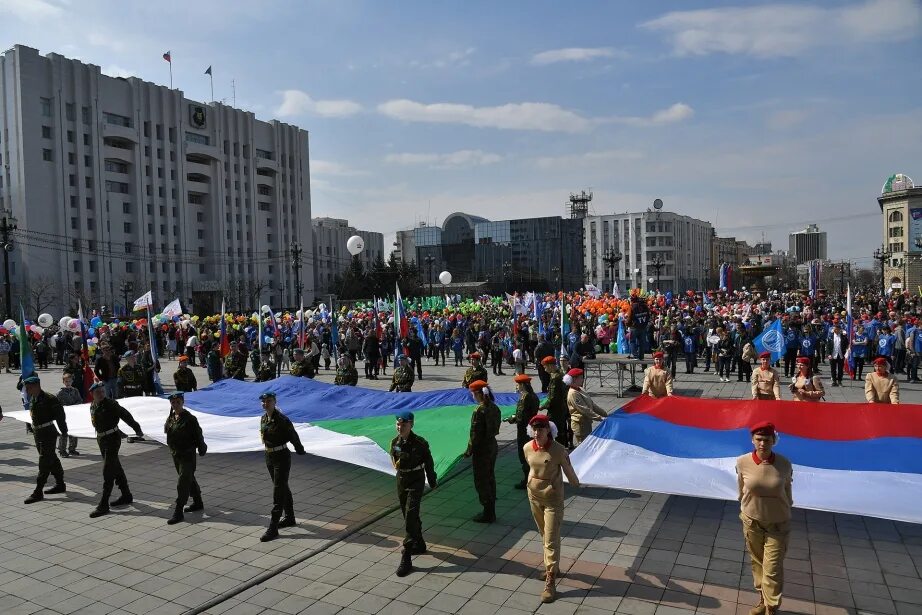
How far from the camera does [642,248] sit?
121 m

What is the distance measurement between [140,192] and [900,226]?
11271cm

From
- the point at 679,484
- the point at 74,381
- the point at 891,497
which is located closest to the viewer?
the point at 891,497

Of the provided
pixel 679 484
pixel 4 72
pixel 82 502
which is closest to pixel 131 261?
pixel 4 72

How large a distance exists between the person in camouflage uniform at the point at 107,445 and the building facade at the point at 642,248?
354 feet

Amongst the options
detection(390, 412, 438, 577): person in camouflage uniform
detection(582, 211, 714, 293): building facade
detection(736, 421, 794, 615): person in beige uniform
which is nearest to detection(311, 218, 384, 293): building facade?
detection(582, 211, 714, 293): building facade

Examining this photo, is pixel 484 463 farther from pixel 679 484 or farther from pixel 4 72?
pixel 4 72

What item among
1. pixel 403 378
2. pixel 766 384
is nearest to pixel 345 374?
pixel 403 378

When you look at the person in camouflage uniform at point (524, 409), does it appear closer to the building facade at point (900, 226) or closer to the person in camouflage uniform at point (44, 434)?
the person in camouflage uniform at point (44, 434)

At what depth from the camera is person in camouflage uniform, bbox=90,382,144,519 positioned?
870cm

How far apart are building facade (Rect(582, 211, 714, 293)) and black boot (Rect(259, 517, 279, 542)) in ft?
357

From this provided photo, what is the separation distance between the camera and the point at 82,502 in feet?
30.3

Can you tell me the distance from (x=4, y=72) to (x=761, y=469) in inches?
3224

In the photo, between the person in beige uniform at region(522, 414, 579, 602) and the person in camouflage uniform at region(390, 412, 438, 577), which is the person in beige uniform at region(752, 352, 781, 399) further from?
the person in camouflage uniform at region(390, 412, 438, 577)

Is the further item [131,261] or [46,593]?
[131,261]
